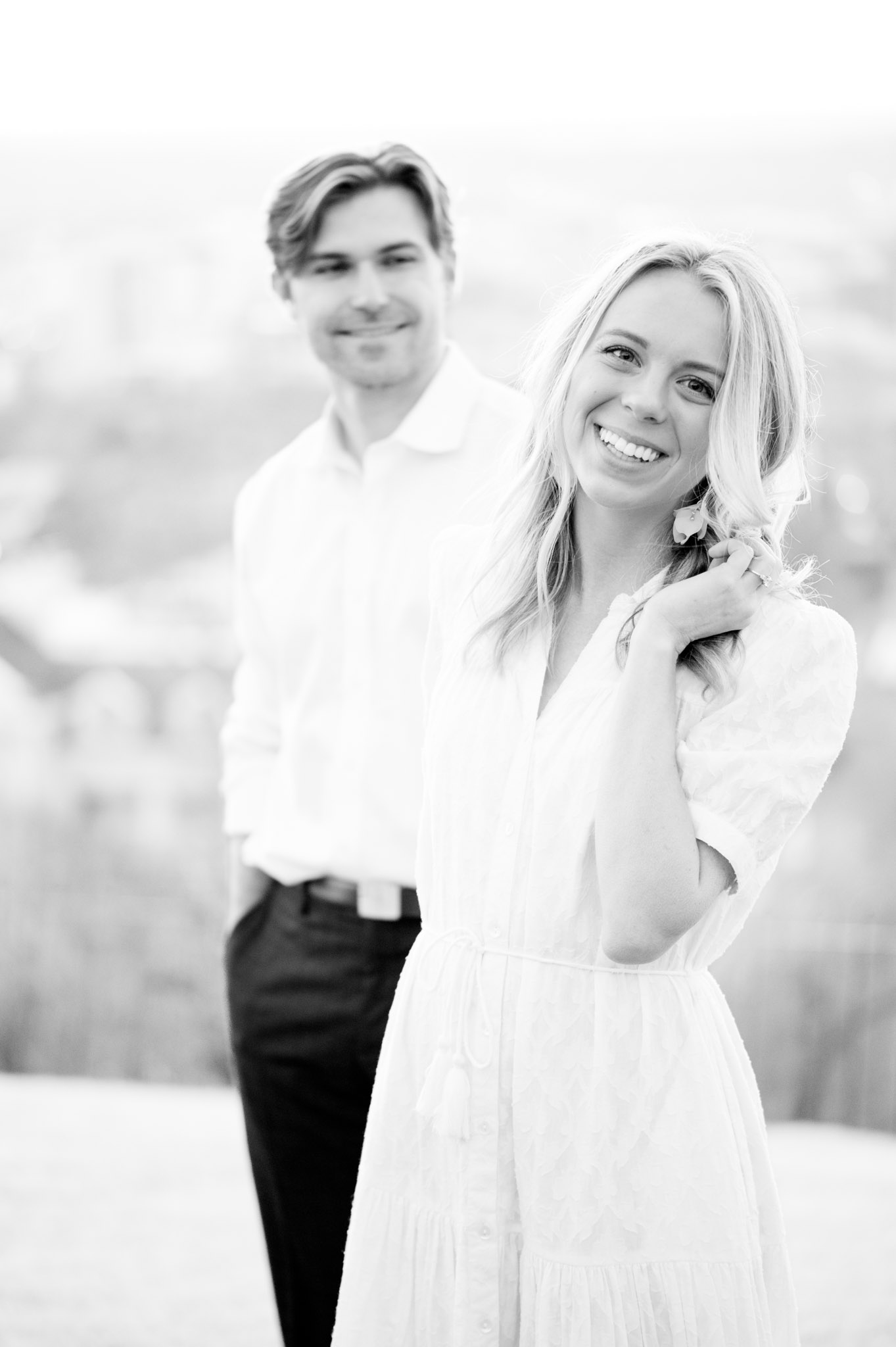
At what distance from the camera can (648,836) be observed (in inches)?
49.2

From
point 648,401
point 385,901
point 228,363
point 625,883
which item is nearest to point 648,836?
point 625,883

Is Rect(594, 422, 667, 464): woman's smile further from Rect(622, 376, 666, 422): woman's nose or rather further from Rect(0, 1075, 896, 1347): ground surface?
Rect(0, 1075, 896, 1347): ground surface

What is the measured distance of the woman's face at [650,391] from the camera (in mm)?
1359

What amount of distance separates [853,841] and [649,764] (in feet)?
8.61

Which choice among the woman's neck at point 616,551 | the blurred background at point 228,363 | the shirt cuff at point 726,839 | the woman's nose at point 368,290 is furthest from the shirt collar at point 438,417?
the blurred background at point 228,363

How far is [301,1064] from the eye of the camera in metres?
1.99

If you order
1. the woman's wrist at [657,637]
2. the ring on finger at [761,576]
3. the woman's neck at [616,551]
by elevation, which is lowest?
the woman's wrist at [657,637]

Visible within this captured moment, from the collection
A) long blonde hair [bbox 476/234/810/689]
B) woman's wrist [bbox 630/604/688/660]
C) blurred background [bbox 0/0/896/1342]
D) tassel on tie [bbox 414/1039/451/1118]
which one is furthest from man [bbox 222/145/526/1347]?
blurred background [bbox 0/0/896/1342]

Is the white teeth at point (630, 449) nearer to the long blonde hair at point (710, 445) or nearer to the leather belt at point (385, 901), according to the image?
the long blonde hair at point (710, 445)

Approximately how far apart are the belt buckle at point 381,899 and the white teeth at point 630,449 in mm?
750

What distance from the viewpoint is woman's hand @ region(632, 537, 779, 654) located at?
131 centimetres

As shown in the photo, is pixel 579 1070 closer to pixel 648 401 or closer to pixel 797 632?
pixel 797 632

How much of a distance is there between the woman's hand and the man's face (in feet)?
2.59

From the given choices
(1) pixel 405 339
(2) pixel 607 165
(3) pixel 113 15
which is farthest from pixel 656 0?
(1) pixel 405 339
